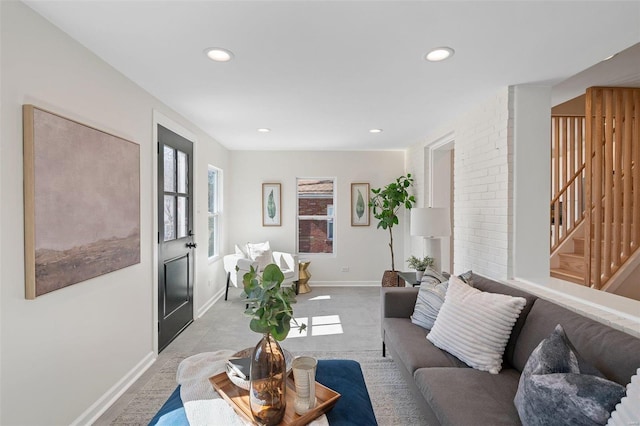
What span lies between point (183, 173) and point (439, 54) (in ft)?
9.34

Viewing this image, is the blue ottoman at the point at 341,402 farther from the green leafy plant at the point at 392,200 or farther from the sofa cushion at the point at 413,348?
the green leafy plant at the point at 392,200

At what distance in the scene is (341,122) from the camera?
3.71 meters

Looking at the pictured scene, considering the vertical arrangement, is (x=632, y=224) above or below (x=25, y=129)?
below

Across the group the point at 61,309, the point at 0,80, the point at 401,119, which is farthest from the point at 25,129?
the point at 401,119

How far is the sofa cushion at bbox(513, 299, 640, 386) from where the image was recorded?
50.4 inches

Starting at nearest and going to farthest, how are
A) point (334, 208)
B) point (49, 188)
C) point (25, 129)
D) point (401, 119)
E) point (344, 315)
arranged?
point (25, 129)
point (49, 188)
point (401, 119)
point (344, 315)
point (334, 208)

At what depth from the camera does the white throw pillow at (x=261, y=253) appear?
14.9ft

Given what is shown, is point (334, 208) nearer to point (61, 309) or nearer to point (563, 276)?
point (563, 276)

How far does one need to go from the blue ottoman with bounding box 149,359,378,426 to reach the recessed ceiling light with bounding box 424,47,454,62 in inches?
78.4

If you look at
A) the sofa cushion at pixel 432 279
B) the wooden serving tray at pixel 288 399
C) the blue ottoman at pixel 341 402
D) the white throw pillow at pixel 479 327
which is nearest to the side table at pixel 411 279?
the sofa cushion at pixel 432 279

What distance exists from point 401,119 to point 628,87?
216cm

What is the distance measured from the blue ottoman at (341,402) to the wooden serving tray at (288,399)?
49 millimetres

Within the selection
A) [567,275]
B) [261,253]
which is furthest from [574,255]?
[261,253]

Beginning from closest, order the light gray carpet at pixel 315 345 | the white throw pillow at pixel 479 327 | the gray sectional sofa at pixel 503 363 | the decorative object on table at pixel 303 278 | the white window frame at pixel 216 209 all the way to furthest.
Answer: the gray sectional sofa at pixel 503 363 → the white throw pillow at pixel 479 327 → the light gray carpet at pixel 315 345 → the white window frame at pixel 216 209 → the decorative object on table at pixel 303 278
